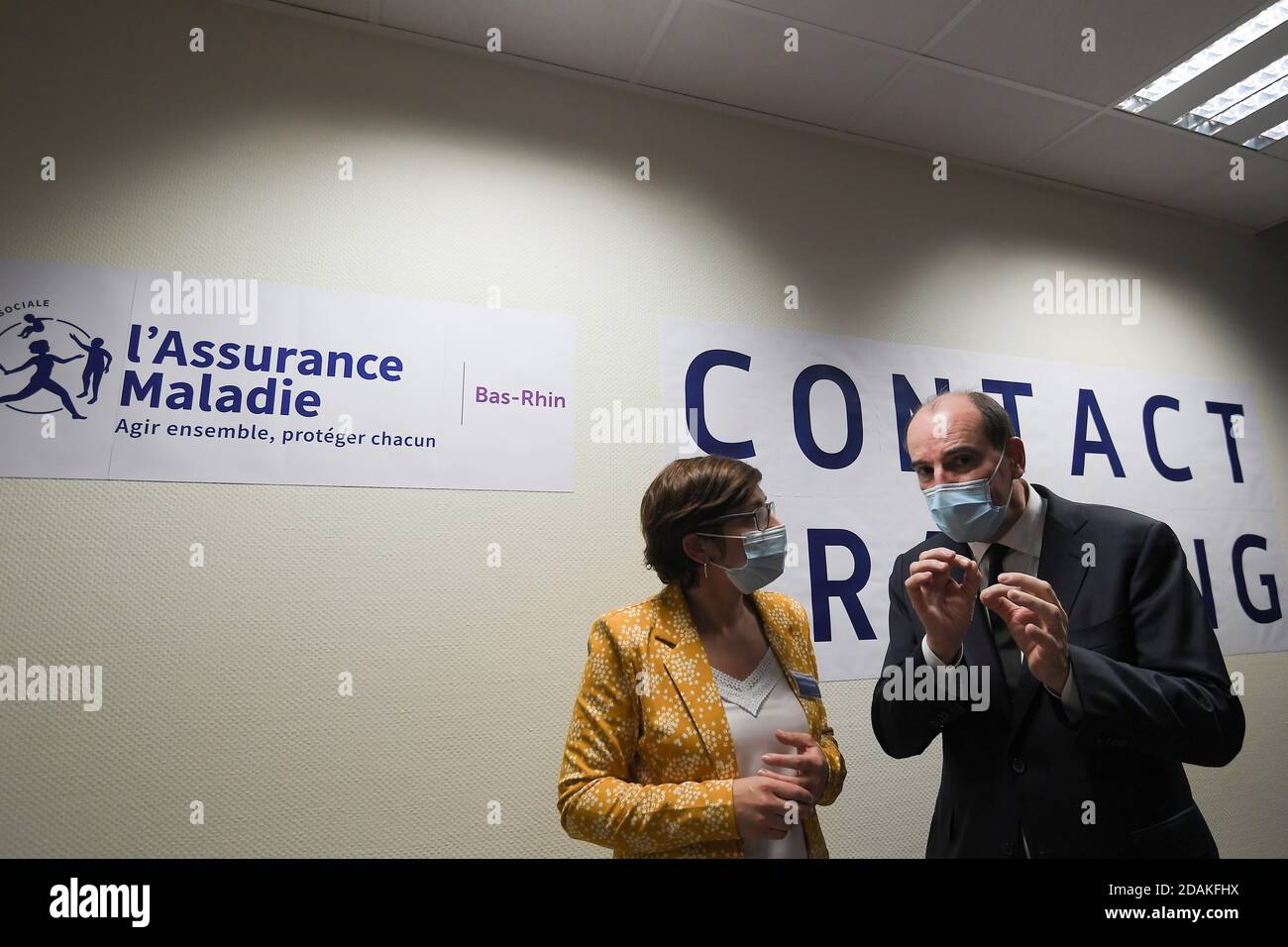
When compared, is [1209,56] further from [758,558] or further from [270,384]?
[270,384]

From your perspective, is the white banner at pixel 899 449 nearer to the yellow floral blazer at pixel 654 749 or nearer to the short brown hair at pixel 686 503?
the short brown hair at pixel 686 503

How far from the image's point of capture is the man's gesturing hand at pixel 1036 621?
3.67 ft

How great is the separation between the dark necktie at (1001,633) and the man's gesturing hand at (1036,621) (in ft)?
0.44

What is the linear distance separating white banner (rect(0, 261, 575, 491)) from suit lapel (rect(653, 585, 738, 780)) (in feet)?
2.92

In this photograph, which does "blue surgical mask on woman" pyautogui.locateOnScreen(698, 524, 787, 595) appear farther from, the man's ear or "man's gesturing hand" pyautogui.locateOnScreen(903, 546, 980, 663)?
the man's ear

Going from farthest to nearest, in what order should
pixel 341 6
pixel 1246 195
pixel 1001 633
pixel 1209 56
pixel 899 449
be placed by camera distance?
pixel 1246 195 → pixel 899 449 → pixel 1209 56 → pixel 341 6 → pixel 1001 633

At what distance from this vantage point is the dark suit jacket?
114 centimetres

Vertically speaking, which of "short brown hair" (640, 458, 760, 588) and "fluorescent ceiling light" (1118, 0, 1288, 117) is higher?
"fluorescent ceiling light" (1118, 0, 1288, 117)

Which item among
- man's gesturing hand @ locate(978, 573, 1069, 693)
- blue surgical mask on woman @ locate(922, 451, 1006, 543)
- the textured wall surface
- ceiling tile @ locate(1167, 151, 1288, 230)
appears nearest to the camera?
man's gesturing hand @ locate(978, 573, 1069, 693)

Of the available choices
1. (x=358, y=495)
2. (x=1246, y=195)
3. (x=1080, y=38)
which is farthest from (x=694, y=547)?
(x=1246, y=195)

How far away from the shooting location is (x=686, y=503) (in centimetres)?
140

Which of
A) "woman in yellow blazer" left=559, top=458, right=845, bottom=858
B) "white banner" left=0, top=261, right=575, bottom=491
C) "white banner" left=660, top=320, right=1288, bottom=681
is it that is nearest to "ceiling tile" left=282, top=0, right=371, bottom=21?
"white banner" left=0, top=261, right=575, bottom=491

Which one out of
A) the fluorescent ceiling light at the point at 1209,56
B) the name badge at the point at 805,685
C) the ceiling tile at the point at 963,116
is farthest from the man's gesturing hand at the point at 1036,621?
the fluorescent ceiling light at the point at 1209,56

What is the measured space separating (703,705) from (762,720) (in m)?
0.13
